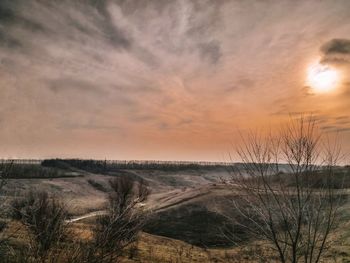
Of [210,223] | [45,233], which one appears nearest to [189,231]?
[210,223]

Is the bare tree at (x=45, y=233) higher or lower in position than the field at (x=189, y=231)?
higher

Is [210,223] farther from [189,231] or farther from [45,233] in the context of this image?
[45,233]

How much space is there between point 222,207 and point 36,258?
122 ft

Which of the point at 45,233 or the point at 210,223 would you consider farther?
the point at 210,223

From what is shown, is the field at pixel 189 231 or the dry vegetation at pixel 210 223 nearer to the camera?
the dry vegetation at pixel 210 223

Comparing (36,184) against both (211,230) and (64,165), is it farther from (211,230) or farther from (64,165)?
(64,165)

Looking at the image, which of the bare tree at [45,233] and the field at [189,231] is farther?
the field at [189,231]

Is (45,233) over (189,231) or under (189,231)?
over

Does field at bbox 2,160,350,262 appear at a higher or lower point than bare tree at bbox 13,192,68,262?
lower

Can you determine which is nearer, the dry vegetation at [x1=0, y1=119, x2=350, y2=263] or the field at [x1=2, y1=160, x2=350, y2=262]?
the dry vegetation at [x1=0, y1=119, x2=350, y2=263]

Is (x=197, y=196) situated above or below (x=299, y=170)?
below

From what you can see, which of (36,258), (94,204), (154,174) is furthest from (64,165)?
(36,258)

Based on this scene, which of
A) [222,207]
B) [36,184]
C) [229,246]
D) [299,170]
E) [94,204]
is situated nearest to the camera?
[299,170]

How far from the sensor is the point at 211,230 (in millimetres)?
34656
